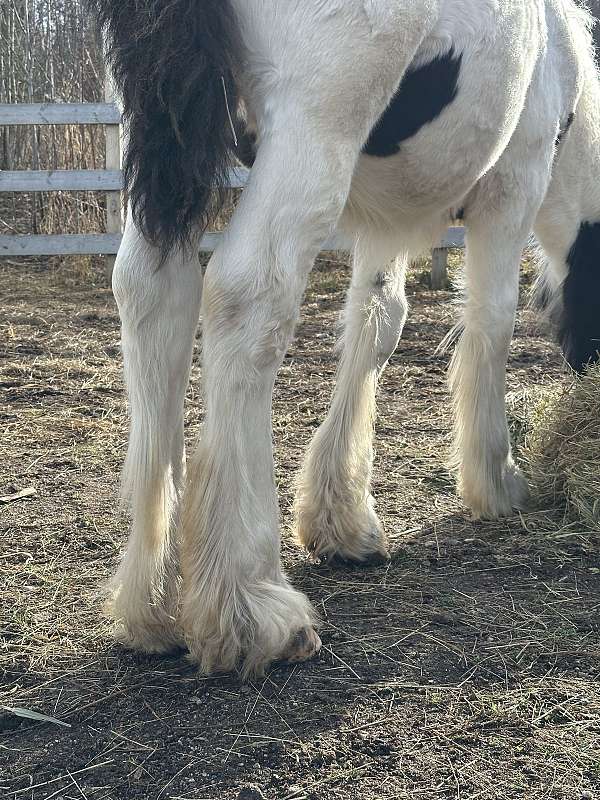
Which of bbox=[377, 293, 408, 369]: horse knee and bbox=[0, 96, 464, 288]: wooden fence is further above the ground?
bbox=[0, 96, 464, 288]: wooden fence

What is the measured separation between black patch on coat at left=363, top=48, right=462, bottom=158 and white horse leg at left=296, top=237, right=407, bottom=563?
598 millimetres

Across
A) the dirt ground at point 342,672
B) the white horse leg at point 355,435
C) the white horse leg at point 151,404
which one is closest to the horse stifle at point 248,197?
the white horse leg at point 151,404

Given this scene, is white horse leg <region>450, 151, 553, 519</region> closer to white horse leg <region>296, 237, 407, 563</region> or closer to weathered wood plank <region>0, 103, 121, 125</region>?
white horse leg <region>296, 237, 407, 563</region>

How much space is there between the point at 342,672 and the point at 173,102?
5.09 feet

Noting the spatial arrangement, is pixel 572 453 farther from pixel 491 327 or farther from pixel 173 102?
pixel 173 102

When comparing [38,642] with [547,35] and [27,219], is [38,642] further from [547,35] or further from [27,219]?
[27,219]

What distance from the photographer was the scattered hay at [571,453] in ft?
11.6

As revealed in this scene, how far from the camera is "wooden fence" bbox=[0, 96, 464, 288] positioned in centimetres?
835

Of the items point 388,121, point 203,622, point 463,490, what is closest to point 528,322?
point 463,490

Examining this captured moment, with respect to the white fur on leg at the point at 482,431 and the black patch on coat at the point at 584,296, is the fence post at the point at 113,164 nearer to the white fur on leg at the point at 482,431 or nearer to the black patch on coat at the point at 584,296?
the black patch on coat at the point at 584,296

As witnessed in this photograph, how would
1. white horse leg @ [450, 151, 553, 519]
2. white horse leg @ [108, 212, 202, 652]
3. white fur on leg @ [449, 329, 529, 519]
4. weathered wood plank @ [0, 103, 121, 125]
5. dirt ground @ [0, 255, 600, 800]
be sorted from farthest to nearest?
1. weathered wood plank @ [0, 103, 121, 125]
2. white fur on leg @ [449, 329, 529, 519]
3. white horse leg @ [450, 151, 553, 519]
4. white horse leg @ [108, 212, 202, 652]
5. dirt ground @ [0, 255, 600, 800]

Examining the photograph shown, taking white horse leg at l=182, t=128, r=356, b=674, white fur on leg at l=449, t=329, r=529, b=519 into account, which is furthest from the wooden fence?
white horse leg at l=182, t=128, r=356, b=674

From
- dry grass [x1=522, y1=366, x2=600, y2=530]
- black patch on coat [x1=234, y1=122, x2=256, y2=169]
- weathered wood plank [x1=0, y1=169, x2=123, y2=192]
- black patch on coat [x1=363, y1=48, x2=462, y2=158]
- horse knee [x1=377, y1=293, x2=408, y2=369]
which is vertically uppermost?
weathered wood plank [x1=0, y1=169, x2=123, y2=192]

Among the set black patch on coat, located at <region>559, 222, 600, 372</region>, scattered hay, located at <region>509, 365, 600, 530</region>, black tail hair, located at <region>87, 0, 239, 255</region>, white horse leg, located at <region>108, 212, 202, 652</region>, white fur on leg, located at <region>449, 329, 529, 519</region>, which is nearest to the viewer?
black tail hair, located at <region>87, 0, 239, 255</region>
